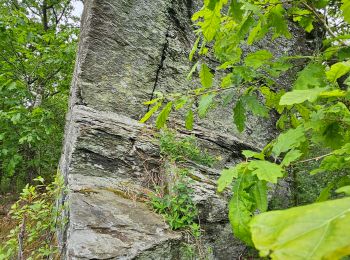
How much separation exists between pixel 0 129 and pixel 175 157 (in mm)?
4370

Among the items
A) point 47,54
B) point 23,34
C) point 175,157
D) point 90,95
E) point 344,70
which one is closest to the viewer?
point 344,70

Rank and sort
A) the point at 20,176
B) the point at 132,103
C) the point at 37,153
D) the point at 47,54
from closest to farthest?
1. the point at 132,103
2. the point at 47,54
3. the point at 37,153
4. the point at 20,176

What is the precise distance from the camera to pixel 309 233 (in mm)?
372

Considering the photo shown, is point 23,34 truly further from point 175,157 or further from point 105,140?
point 175,157

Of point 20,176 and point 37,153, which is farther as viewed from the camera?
point 20,176

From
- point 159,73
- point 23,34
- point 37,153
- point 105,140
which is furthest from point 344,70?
point 37,153

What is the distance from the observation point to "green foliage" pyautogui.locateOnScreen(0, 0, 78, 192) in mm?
5613

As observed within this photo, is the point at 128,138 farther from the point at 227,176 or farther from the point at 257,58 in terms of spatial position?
the point at 227,176

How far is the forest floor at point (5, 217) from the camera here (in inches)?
224

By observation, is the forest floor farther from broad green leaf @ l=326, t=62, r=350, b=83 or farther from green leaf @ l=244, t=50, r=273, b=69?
broad green leaf @ l=326, t=62, r=350, b=83

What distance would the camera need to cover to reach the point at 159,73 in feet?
16.5

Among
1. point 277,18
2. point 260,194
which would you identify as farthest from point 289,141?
point 277,18

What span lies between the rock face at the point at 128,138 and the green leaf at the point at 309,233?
1.96 m

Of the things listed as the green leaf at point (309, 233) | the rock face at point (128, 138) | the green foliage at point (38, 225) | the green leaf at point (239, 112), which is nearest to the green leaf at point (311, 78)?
the green leaf at point (239, 112)
